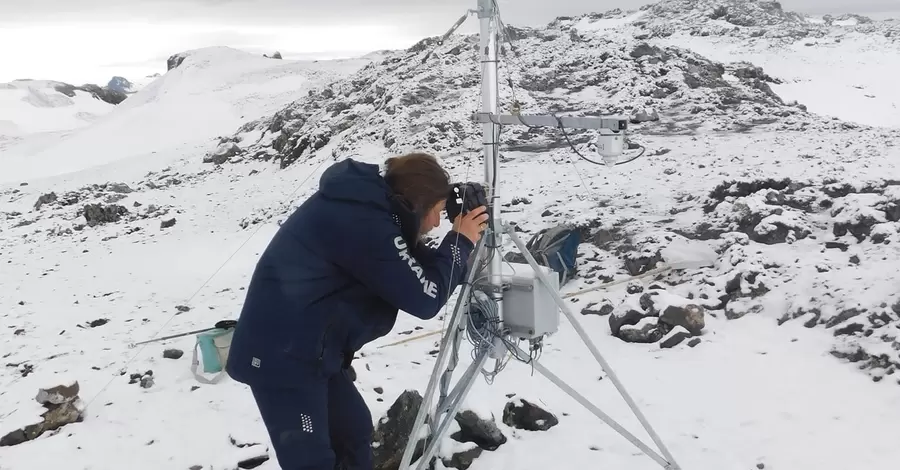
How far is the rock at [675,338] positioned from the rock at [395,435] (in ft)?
8.14

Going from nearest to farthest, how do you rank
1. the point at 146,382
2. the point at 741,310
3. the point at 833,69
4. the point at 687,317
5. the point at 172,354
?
the point at 146,382 < the point at 687,317 < the point at 741,310 < the point at 172,354 < the point at 833,69

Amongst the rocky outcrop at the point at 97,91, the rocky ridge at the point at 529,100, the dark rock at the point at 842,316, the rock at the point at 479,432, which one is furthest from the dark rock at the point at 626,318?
the rocky outcrop at the point at 97,91

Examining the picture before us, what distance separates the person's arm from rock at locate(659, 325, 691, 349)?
146 inches

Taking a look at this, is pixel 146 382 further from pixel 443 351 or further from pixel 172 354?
pixel 443 351

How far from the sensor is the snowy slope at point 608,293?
13.6ft

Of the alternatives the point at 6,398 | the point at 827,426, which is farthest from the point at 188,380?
Answer: the point at 827,426

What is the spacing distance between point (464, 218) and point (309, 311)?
0.73m

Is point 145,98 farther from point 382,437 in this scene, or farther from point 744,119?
point 382,437

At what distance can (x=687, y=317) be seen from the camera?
5.54 meters

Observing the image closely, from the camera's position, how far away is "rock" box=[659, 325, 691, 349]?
213 inches

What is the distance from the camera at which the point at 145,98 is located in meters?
33.2

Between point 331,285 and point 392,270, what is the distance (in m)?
0.25

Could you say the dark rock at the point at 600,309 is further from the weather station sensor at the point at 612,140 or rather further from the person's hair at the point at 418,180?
the person's hair at the point at 418,180

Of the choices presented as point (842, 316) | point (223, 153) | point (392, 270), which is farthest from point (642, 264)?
point (223, 153)
